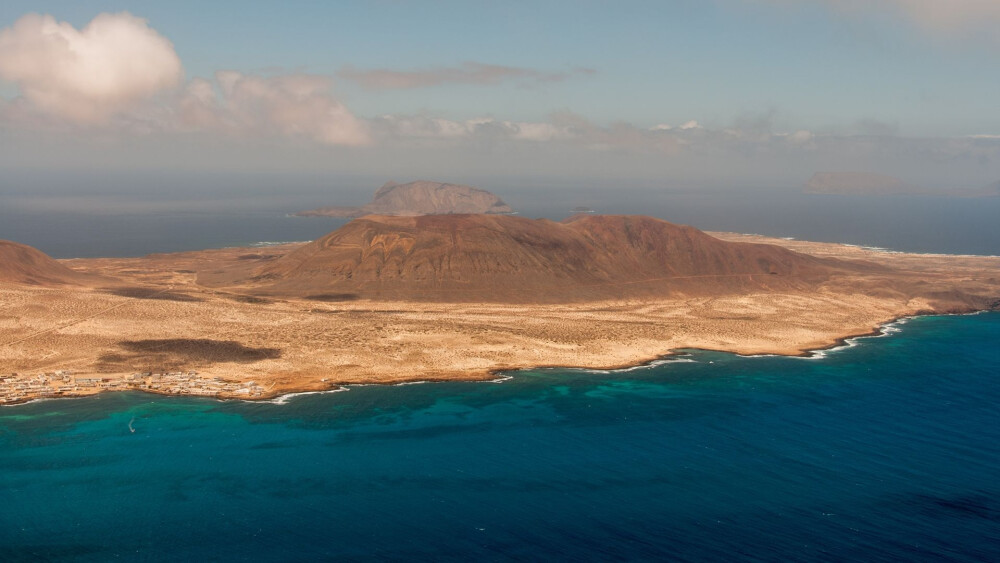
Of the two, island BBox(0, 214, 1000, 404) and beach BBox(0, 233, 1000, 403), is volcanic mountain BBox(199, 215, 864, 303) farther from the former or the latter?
beach BBox(0, 233, 1000, 403)

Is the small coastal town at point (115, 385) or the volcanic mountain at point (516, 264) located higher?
the volcanic mountain at point (516, 264)

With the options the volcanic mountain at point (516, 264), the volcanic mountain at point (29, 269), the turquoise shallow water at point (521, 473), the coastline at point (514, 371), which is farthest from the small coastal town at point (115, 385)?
the volcanic mountain at point (29, 269)

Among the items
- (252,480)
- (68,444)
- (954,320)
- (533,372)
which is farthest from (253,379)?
(954,320)

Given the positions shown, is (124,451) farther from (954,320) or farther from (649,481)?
(954,320)

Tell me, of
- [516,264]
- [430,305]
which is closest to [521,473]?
[430,305]

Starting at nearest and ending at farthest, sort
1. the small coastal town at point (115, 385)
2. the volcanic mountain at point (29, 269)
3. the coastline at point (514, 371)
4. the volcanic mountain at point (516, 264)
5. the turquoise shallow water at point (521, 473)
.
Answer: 1. the turquoise shallow water at point (521, 473)
2. the small coastal town at point (115, 385)
3. the coastline at point (514, 371)
4. the volcanic mountain at point (29, 269)
5. the volcanic mountain at point (516, 264)

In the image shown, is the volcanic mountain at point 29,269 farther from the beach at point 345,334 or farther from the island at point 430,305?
the beach at point 345,334
